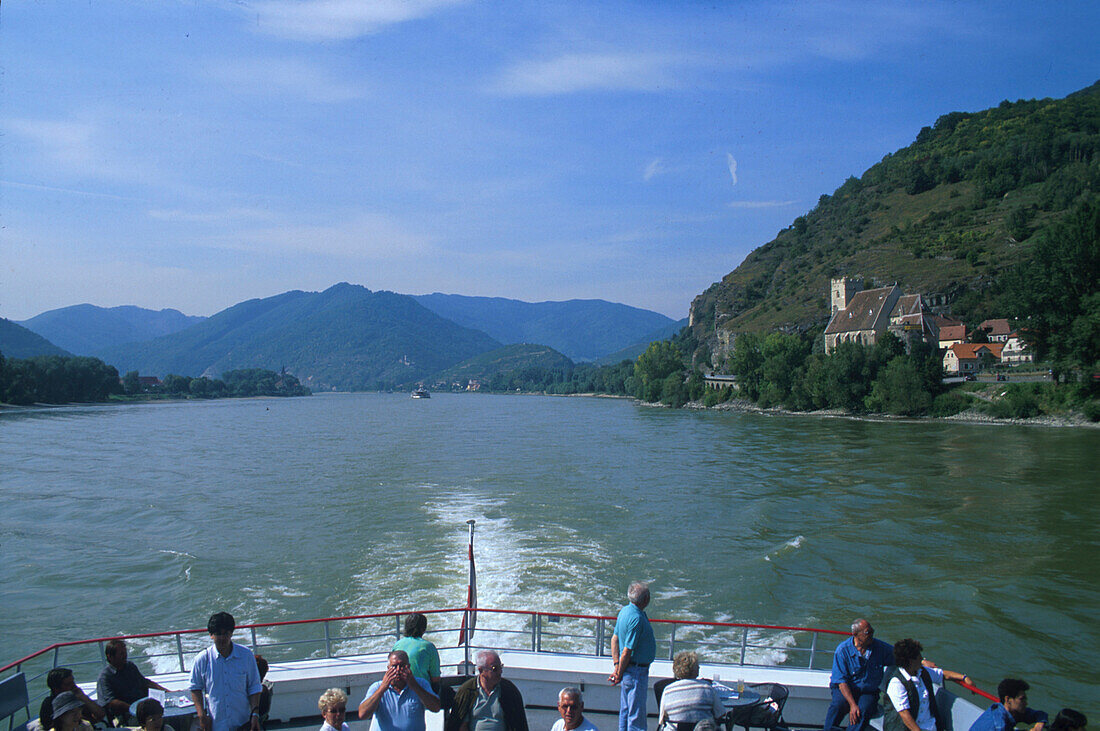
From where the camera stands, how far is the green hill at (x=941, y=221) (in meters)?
99.2

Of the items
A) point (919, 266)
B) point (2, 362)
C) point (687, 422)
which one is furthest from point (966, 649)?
point (2, 362)

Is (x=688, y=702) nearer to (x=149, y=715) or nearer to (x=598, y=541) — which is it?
(x=149, y=715)

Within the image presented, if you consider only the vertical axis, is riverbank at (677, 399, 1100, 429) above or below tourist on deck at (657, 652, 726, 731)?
below

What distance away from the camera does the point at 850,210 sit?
157625 millimetres

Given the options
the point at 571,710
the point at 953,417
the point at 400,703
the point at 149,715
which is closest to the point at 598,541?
the point at 400,703

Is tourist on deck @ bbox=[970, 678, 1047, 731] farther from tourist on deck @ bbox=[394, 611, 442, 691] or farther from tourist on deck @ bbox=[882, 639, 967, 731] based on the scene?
tourist on deck @ bbox=[394, 611, 442, 691]

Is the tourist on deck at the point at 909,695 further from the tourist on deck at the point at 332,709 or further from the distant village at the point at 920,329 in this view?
the distant village at the point at 920,329

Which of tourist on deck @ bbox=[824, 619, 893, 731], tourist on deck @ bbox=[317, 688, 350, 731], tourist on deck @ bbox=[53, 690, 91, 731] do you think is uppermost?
tourist on deck @ bbox=[317, 688, 350, 731]

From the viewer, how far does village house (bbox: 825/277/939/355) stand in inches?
3219

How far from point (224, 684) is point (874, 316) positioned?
99.9 meters

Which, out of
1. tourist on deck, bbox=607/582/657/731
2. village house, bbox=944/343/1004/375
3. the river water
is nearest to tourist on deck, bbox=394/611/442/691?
tourist on deck, bbox=607/582/657/731

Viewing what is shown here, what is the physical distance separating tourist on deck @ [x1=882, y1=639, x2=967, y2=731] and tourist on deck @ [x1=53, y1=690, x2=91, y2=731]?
21.8ft

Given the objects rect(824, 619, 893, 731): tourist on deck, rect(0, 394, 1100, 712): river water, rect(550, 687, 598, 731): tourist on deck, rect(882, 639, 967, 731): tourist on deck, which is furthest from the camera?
rect(0, 394, 1100, 712): river water

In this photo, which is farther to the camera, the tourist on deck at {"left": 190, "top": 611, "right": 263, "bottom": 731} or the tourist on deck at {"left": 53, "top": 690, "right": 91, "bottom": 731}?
the tourist on deck at {"left": 190, "top": 611, "right": 263, "bottom": 731}
